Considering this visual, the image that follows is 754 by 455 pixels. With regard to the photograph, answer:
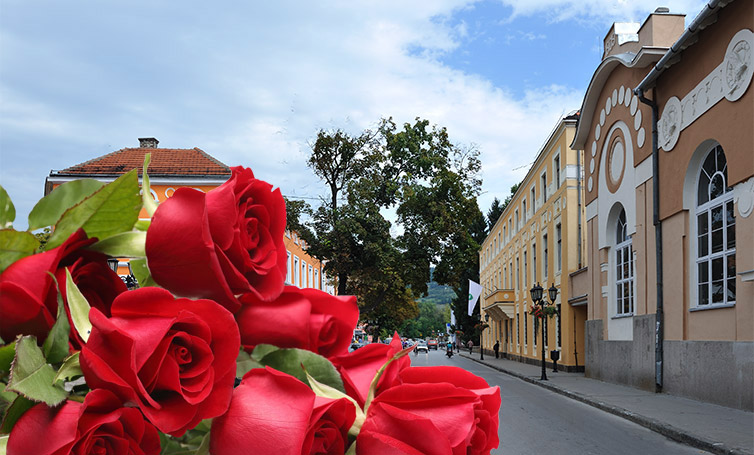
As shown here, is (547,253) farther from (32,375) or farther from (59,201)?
(32,375)

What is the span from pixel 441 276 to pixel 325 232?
15.8ft

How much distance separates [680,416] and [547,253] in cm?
2068

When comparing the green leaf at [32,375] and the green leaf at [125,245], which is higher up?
the green leaf at [125,245]

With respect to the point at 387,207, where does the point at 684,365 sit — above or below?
below

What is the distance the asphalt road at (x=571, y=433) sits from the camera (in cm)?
942

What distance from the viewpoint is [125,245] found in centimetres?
62

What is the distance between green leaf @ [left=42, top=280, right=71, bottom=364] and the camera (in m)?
0.56

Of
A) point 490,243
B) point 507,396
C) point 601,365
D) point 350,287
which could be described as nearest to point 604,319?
point 601,365

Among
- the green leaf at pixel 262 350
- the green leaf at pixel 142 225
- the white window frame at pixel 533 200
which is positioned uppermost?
the white window frame at pixel 533 200

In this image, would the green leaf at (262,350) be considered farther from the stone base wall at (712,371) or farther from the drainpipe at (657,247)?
the drainpipe at (657,247)

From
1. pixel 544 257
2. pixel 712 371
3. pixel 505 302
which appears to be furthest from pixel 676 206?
pixel 505 302

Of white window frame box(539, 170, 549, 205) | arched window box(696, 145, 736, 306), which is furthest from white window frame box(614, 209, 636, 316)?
white window frame box(539, 170, 549, 205)

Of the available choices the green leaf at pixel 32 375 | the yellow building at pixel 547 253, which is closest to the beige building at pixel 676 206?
the yellow building at pixel 547 253

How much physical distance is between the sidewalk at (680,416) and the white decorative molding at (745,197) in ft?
12.1
